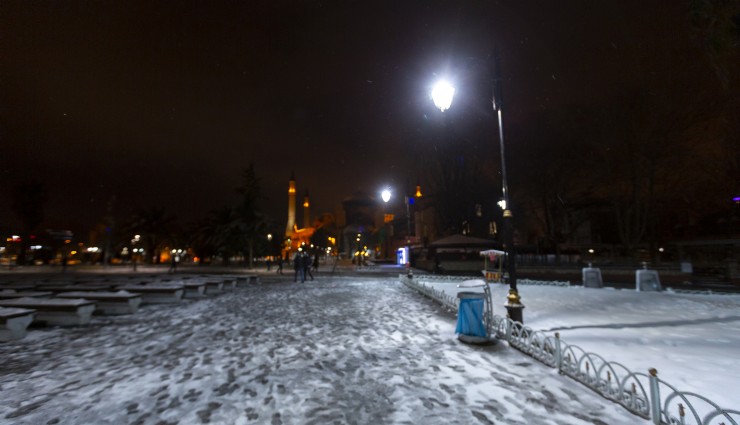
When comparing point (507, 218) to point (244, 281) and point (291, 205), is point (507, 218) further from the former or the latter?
point (291, 205)

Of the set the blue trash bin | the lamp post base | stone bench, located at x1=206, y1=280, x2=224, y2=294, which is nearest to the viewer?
the blue trash bin

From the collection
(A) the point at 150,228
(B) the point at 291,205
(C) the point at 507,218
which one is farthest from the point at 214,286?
(B) the point at 291,205

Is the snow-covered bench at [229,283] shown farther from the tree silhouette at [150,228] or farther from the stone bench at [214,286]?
the tree silhouette at [150,228]

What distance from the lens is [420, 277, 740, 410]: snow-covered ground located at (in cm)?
462

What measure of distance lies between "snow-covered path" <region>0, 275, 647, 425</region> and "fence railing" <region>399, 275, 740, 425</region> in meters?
0.19

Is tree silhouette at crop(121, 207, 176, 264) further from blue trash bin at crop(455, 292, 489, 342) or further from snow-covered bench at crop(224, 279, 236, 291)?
blue trash bin at crop(455, 292, 489, 342)

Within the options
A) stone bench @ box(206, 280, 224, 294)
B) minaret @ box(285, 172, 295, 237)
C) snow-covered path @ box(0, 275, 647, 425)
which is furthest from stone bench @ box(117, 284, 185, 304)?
minaret @ box(285, 172, 295, 237)

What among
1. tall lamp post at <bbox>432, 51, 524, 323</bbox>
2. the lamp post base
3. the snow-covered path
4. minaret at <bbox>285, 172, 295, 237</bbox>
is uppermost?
minaret at <bbox>285, 172, 295, 237</bbox>

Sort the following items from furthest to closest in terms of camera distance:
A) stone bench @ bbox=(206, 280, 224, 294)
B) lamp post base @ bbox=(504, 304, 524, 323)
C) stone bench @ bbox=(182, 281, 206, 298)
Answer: stone bench @ bbox=(206, 280, 224, 294) → stone bench @ bbox=(182, 281, 206, 298) → lamp post base @ bbox=(504, 304, 524, 323)

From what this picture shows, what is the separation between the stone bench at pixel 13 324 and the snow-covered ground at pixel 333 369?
30 cm

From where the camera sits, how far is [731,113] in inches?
789

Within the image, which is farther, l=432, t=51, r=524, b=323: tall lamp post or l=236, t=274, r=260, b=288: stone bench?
l=236, t=274, r=260, b=288: stone bench

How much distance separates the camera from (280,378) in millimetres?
4875

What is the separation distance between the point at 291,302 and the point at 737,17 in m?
12.8
